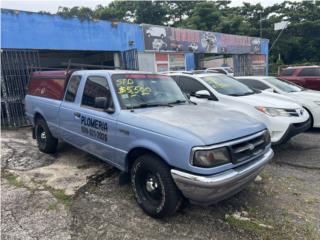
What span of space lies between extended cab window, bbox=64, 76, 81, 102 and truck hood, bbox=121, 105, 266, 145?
1.59 m

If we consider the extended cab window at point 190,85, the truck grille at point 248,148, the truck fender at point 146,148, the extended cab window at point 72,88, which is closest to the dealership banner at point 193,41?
the extended cab window at point 190,85

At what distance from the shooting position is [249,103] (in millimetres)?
6113

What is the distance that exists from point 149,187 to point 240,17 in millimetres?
40890

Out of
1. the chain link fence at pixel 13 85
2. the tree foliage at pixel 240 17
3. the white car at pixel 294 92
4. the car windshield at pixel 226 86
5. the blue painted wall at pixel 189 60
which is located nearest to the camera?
the car windshield at pixel 226 86

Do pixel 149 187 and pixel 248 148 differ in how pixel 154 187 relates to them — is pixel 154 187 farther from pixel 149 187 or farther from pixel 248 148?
pixel 248 148

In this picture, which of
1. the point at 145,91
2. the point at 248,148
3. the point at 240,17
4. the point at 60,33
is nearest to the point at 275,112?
the point at 248,148

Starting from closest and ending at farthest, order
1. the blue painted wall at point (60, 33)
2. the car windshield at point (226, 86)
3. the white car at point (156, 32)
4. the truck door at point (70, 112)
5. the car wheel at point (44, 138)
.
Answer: the truck door at point (70, 112) < the car wheel at point (44, 138) < the car windshield at point (226, 86) < the blue painted wall at point (60, 33) < the white car at point (156, 32)

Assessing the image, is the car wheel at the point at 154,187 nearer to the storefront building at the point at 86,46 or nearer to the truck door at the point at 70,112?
the truck door at the point at 70,112

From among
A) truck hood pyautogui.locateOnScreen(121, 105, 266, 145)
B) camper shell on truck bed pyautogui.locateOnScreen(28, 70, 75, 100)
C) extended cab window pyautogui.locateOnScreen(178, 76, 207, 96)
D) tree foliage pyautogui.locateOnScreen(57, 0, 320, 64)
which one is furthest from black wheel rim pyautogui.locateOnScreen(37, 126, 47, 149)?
tree foliage pyautogui.locateOnScreen(57, 0, 320, 64)

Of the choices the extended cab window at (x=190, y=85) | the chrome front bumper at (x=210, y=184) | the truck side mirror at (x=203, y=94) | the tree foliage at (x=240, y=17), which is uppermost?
the tree foliage at (x=240, y=17)

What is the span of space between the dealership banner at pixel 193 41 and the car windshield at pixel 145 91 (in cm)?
1042

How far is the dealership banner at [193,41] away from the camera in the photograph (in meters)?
15.1

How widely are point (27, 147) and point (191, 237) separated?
4.98m

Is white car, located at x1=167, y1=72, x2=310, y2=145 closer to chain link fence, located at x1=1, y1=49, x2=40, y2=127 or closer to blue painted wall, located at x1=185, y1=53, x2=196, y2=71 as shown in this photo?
chain link fence, located at x1=1, y1=49, x2=40, y2=127
